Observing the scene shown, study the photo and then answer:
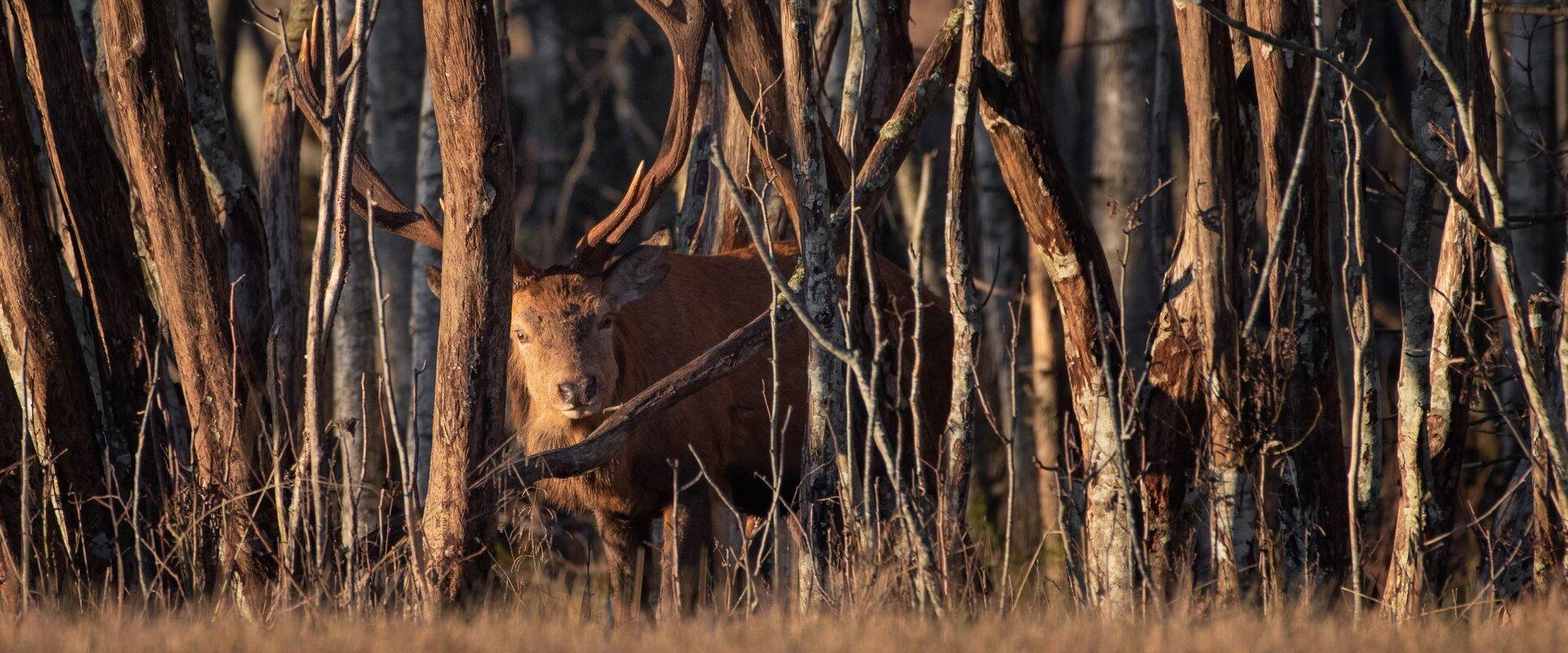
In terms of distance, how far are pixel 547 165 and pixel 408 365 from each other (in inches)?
177

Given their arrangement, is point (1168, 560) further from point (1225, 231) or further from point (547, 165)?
point (547, 165)

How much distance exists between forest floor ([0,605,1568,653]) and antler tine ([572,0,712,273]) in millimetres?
2412

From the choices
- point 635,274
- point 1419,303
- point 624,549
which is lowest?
point 624,549

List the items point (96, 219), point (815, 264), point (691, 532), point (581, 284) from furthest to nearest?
point (691, 532), point (581, 284), point (96, 219), point (815, 264)

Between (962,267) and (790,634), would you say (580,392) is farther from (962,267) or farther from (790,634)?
(790,634)

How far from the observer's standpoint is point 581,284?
6816mm

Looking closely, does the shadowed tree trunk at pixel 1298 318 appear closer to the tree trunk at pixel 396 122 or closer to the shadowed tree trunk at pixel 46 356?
the shadowed tree trunk at pixel 46 356

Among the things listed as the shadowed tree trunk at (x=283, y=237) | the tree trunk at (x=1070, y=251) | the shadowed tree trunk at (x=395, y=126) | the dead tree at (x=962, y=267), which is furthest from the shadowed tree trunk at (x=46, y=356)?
the shadowed tree trunk at (x=395, y=126)

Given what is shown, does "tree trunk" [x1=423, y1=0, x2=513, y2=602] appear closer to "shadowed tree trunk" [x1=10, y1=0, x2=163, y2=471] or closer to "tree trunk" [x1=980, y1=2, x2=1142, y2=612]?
"shadowed tree trunk" [x1=10, y1=0, x2=163, y2=471]

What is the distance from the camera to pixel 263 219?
21.2 feet

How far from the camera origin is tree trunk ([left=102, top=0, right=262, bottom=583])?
5.47 meters

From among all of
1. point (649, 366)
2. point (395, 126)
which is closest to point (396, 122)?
point (395, 126)

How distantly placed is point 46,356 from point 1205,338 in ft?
13.9

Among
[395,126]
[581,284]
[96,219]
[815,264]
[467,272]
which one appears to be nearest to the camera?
[467,272]
